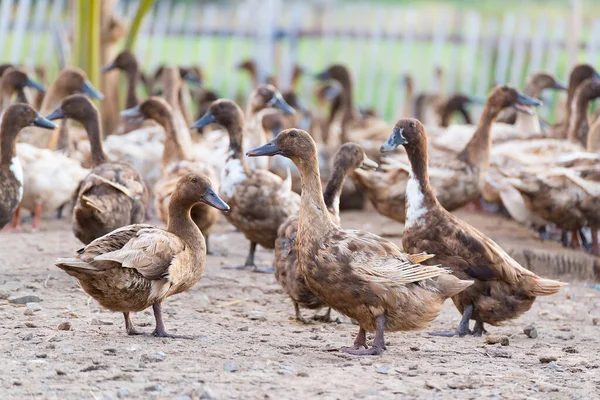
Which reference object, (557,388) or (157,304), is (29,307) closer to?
(157,304)

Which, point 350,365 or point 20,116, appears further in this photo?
point 20,116

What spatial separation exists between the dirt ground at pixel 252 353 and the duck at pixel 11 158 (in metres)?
0.51

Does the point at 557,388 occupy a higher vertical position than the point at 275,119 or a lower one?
lower

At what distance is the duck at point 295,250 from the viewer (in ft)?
20.9

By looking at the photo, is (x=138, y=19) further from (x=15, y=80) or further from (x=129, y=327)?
(x=129, y=327)

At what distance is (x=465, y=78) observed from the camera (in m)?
19.5

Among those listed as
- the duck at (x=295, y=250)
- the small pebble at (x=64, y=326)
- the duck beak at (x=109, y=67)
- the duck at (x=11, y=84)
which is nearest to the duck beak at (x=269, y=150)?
the duck at (x=295, y=250)

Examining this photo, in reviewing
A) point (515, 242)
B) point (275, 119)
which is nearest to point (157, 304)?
point (515, 242)

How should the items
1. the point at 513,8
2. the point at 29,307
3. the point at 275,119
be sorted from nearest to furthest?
the point at 29,307 → the point at 275,119 → the point at 513,8

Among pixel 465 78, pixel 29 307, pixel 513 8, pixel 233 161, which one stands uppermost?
pixel 513 8

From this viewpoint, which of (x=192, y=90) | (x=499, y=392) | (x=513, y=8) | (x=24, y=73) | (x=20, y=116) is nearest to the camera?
(x=499, y=392)

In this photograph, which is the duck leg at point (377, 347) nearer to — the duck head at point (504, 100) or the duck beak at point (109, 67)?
the duck head at point (504, 100)

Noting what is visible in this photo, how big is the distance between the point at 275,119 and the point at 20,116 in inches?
256

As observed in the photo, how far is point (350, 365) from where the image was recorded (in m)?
5.10
